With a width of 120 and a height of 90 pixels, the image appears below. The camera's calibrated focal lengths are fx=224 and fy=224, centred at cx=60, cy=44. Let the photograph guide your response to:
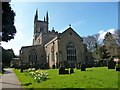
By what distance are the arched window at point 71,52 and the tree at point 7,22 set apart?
34860 mm

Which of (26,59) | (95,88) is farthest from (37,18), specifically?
(95,88)

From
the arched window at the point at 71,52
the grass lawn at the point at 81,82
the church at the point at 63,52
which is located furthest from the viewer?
the arched window at the point at 71,52

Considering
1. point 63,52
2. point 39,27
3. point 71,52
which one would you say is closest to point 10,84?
point 63,52

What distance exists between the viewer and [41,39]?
213ft

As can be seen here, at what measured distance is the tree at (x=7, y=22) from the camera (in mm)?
15914

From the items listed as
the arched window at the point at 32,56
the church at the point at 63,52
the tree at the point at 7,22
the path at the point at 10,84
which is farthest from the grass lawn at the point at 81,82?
the arched window at the point at 32,56

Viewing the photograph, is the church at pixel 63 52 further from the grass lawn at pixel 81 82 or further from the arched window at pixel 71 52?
the grass lawn at pixel 81 82

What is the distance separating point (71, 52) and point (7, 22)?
36.9 meters

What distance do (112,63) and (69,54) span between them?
23.6m

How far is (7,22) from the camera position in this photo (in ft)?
54.7

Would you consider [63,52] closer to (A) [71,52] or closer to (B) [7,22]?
(A) [71,52]

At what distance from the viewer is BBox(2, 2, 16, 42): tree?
15914 mm

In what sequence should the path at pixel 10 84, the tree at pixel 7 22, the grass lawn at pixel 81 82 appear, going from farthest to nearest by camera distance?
1. the tree at pixel 7 22
2. the path at pixel 10 84
3. the grass lawn at pixel 81 82

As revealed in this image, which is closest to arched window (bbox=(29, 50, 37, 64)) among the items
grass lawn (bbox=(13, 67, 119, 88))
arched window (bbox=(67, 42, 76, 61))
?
arched window (bbox=(67, 42, 76, 61))
